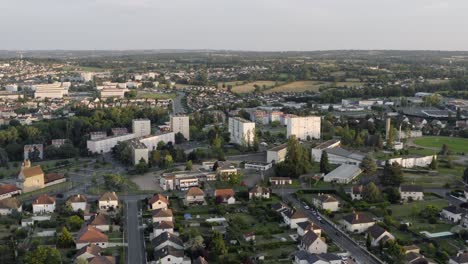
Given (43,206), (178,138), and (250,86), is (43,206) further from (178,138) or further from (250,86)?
(250,86)

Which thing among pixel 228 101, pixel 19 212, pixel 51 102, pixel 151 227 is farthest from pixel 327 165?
pixel 51 102

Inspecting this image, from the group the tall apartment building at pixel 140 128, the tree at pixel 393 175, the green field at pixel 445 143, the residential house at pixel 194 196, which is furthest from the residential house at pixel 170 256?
the green field at pixel 445 143

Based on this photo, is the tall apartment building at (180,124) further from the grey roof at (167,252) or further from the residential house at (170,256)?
the residential house at (170,256)

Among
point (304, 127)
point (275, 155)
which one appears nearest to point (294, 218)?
point (275, 155)

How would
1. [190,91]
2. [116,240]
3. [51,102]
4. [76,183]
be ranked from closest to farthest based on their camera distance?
[116,240], [76,183], [51,102], [190,91]

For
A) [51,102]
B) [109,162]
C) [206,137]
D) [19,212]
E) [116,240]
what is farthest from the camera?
[51,102]

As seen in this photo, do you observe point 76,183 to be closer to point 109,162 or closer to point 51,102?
point 109,162
